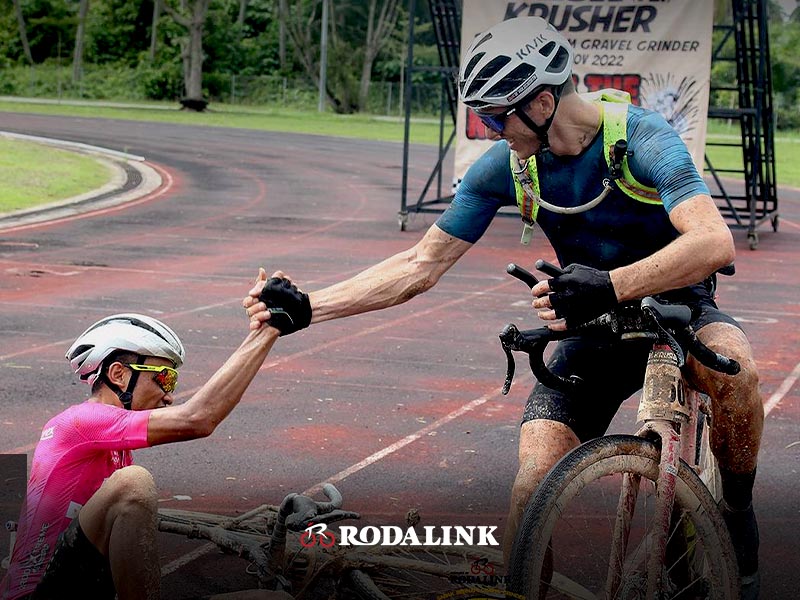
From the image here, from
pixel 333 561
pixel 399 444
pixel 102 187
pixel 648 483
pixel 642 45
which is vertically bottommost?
pixel 102 187

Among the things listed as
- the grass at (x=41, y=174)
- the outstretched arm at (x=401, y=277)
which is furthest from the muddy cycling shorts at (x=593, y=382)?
the grass at (x=41, y=174)

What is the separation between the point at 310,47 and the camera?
72.3 meters

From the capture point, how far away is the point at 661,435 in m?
3.84

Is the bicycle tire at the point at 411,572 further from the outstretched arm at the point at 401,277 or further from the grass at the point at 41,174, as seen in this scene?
the grass at the point at 41,174

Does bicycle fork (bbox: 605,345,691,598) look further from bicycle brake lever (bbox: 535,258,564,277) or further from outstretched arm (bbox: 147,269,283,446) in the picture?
outstretched arm (bbox: 147,269,283,446)

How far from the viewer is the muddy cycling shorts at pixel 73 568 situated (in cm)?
407

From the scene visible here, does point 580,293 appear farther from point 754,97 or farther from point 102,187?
point 102,187

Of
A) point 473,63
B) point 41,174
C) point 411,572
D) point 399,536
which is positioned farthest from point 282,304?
point 41,174

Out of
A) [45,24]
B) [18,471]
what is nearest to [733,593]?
[18,471]

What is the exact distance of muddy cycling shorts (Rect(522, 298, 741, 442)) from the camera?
4328 mm

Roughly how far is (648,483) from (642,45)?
14.5 m

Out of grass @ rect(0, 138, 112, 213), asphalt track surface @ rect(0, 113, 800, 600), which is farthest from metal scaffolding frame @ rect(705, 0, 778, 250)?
grass @ rect(0, 138, 112, 213)

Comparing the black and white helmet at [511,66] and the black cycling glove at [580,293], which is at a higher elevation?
the black and white helmet at [511,66]

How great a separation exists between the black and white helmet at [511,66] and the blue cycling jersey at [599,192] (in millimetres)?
286
